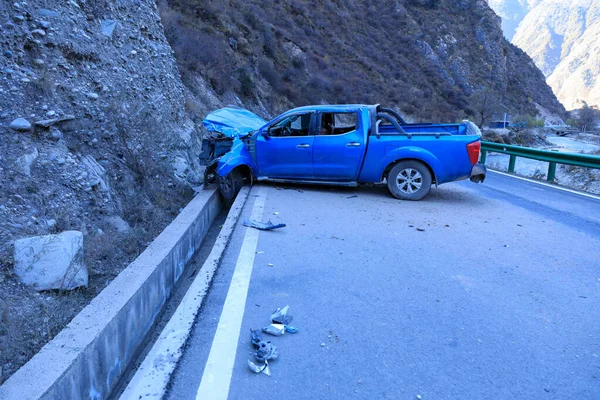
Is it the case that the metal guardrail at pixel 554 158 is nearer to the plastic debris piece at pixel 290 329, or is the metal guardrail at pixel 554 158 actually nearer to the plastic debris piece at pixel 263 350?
the plastic debris piece at pixel 290 329

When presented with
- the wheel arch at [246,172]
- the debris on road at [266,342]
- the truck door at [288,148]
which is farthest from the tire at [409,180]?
the debris on road at [266,342]

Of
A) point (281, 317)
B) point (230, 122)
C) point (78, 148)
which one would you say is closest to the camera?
point (281, 317)

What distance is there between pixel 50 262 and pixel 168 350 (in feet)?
5.26

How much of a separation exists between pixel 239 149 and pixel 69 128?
11.1 feet

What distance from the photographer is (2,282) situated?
13.9 feet

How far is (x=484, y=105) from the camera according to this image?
195 feet

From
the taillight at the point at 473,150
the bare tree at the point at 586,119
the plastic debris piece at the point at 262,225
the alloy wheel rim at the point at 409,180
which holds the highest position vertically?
the bare tree at the point at 586,119

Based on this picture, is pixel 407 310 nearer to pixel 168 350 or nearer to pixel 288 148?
pixel 168 350

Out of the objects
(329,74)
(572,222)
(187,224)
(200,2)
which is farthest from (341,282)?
(329,74)

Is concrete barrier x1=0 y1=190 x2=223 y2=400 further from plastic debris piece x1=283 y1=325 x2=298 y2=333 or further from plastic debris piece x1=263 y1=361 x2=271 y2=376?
plastic debris piece x1=283 y1=325 x2=298 y2=333

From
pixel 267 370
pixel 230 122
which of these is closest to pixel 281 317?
pixel 267 370

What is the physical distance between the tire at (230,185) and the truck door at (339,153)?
5.03 feet

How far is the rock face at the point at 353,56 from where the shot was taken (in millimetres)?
21586

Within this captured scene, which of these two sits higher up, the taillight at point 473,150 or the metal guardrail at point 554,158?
the taillight at point 473,150
